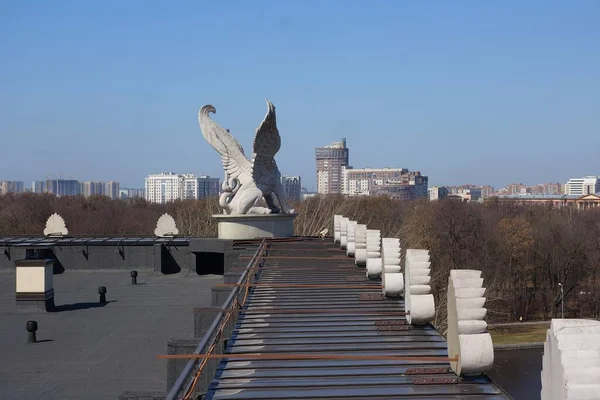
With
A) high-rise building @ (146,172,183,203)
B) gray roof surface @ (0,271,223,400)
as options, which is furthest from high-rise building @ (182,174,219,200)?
gray roof surface @ (0,271,223,400)

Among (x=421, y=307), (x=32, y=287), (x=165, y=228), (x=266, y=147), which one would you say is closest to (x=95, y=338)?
(x=32, y=287)

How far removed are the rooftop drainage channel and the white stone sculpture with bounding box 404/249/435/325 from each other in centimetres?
13

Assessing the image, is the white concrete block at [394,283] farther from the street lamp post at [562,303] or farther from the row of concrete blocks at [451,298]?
the street lamp post at [562,303]

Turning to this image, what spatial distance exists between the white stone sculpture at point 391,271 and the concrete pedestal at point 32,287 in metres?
7.92

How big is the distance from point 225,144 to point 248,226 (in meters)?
2.65

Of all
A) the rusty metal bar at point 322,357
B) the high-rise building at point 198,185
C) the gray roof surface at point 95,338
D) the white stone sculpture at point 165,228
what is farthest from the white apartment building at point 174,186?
the rusty metal bar at point 322,357

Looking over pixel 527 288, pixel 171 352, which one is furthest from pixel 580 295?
pixel 171 352

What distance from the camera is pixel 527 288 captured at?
59.1 m

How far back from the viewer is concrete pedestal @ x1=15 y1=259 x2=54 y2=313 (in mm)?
15016

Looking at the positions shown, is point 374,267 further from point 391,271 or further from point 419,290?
point 419,290

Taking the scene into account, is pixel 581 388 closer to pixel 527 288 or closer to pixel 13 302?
pixel 13 302

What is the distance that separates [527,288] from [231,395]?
56408 mm

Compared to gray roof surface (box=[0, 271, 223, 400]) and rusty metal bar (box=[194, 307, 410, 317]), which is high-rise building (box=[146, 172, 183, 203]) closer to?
gray roof surface (box=[0, 271, 223, 400])

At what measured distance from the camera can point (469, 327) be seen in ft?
18.7
